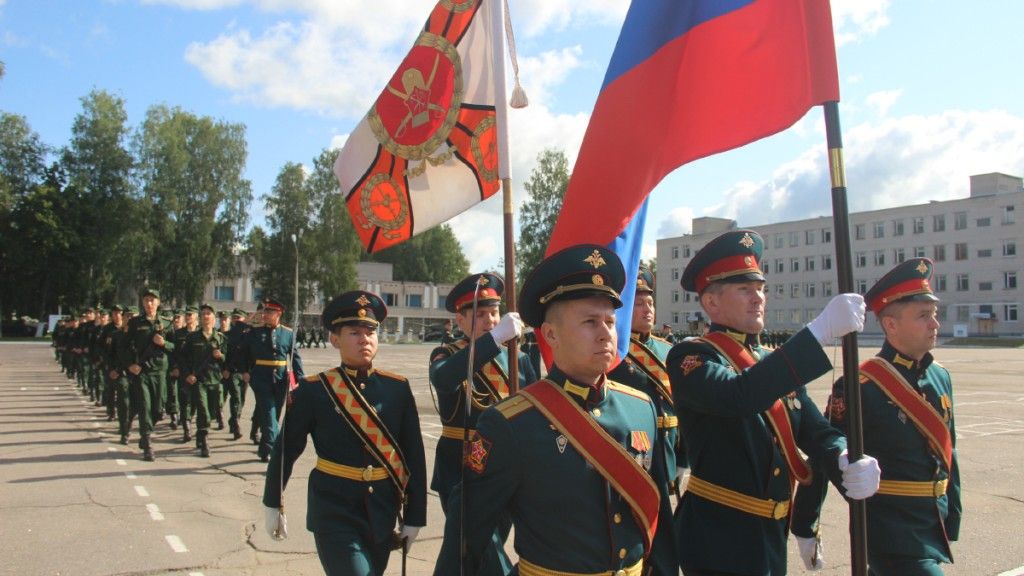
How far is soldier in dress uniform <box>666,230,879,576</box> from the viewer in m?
3.17

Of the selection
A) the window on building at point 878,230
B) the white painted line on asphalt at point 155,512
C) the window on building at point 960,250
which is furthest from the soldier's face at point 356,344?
the window on building at point 878,230

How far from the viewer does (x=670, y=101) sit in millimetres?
3631

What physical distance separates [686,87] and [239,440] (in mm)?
10545

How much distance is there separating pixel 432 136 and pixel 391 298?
82.8 metres

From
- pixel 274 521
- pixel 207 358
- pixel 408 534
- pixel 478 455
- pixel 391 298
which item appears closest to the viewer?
pixel 478 455

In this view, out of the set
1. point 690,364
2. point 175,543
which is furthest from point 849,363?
point 175,543

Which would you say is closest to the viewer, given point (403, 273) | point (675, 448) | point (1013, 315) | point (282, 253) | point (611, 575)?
point (611, 575)

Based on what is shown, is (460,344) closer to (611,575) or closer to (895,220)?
(611,575)

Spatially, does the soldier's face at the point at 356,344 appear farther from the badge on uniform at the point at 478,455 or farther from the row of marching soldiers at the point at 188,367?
the row of marching soldiers at the point at 188,367

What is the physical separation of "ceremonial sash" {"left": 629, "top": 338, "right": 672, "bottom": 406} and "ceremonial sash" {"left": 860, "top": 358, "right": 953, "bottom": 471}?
168cm

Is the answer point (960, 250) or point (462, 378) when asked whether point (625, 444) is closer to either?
point (462, 378)

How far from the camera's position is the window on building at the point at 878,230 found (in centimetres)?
8112

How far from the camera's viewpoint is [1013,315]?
72.2 m

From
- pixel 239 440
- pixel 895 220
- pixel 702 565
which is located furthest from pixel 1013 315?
pixel 702 565
